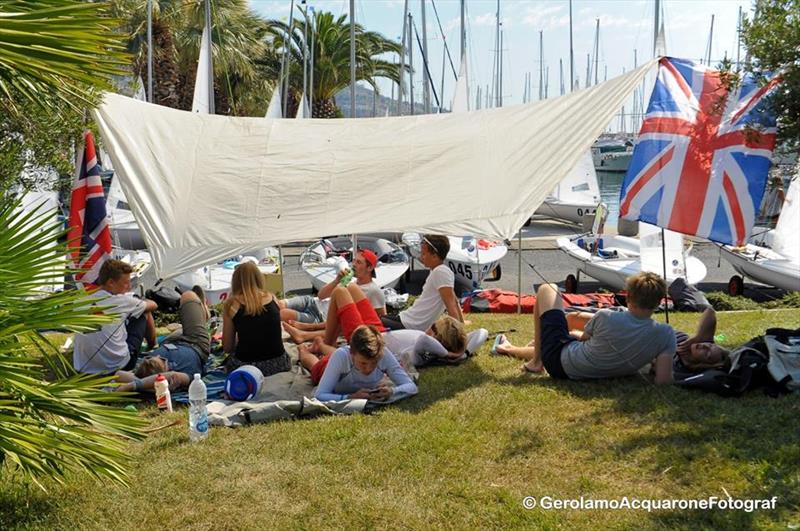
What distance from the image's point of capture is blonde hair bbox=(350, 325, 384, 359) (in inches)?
213

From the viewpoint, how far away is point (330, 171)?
7.51m

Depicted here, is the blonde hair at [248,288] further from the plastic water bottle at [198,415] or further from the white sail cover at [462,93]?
the white sail cover at [462,93]

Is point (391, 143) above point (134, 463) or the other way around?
above

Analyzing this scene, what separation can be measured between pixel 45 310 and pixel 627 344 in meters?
4.13

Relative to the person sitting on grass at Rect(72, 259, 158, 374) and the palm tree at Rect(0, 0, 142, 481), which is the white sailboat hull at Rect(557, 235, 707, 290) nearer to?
the person sitting on grass at Rect(72, 259, 158, 374)

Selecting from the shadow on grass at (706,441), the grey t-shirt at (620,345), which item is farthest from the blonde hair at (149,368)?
the grey t-shirt at (620,345)

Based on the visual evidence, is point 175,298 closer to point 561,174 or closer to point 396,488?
point 561,174

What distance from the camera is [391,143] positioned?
8.00 meters

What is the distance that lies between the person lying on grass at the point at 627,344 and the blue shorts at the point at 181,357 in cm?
310

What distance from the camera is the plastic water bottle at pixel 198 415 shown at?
4.96 m

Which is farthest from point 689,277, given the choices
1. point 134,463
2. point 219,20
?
point 219,20

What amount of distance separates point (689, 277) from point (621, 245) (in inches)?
89.5

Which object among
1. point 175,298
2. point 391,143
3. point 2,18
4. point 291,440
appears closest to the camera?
point 2,18

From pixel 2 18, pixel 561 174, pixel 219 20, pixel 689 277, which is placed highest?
pixel 219 20
